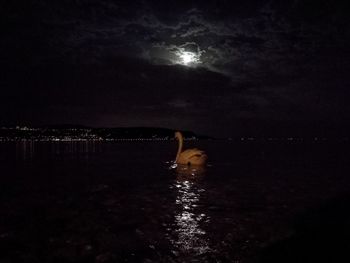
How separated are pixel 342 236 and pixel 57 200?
11.4m

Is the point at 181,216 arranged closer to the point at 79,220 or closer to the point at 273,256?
the point at 79,220

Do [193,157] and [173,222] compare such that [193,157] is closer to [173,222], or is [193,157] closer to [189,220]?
[189,220]

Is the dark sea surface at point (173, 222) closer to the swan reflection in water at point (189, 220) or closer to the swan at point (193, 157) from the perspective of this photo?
the swan reflection in water at point (189, 220)

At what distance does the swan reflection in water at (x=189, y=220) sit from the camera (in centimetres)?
919

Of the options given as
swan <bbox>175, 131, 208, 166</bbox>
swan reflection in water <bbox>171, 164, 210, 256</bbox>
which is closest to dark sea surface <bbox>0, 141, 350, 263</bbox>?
swan reflection in water <bbox>171, 164, 210, 256</bbox>

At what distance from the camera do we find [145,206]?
561 inches

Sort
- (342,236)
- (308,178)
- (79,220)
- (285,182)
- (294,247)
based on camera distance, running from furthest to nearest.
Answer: (308,178) < (285,182) < (79,220) < (342,236) < (294,247)

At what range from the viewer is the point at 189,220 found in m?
11.9

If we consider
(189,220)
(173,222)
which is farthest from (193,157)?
(173,222)

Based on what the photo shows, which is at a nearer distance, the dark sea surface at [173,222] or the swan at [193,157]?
the dark sea surface at [173,222]

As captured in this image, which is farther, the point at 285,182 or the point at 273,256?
the point at 285,182

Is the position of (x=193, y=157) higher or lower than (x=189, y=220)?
higher

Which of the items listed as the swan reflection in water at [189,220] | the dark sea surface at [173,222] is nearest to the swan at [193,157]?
the swan reflection in water at [189,220]

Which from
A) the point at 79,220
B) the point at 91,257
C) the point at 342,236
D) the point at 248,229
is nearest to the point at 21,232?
the point at 79,220
